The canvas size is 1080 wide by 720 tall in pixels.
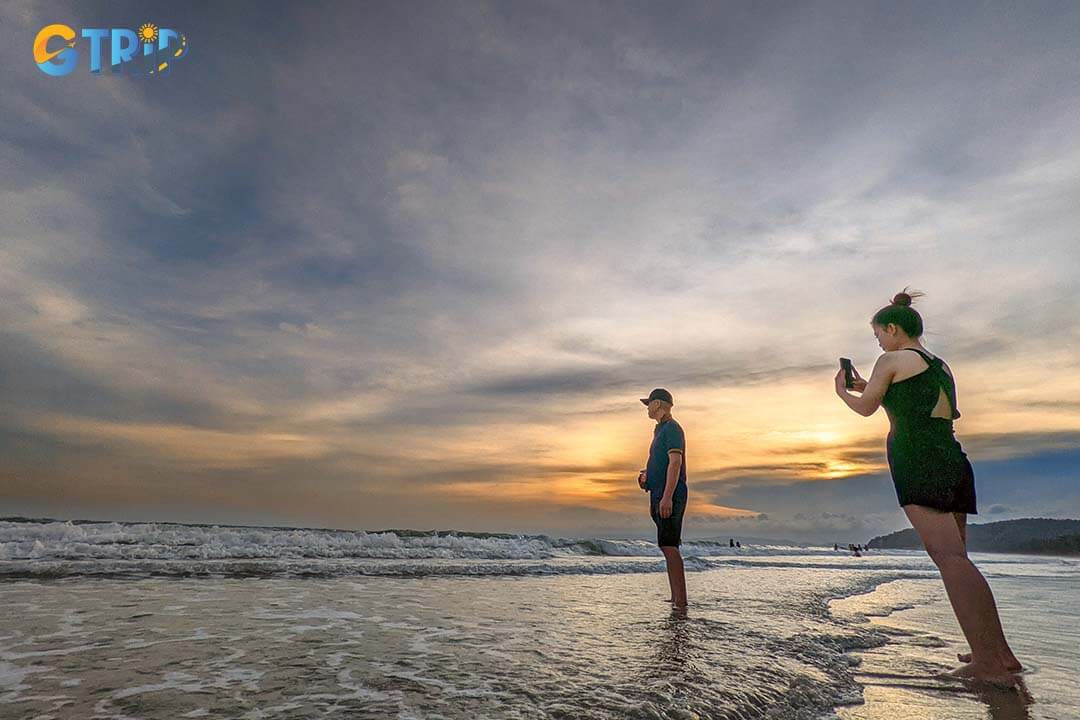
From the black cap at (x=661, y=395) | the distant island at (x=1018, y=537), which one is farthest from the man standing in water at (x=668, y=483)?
the distant island at (x=1018, y=537)

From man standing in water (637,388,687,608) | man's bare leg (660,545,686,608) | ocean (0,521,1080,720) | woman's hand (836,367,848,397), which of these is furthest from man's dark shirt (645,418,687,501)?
woman's hand (836,367,848,397)

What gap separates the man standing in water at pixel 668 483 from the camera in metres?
7.05

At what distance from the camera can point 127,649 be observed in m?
4.12

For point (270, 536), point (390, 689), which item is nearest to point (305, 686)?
point (390, 689)

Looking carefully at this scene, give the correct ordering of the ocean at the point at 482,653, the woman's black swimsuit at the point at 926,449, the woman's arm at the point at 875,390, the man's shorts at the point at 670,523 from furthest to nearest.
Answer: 1. the man's shorts at the point at 670,523
2. the woman's arm at the point at 875,390
3. the woman's black swimsuit at the point at 926,449
4. the ocean at the point at 482,653

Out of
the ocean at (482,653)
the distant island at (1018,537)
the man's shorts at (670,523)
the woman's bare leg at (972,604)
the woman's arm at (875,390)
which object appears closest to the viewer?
the ocean at (482,653)

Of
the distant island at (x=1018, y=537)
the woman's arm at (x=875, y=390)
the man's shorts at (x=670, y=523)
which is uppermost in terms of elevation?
the woman's arm at (x=875, y=390)

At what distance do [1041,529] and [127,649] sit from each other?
139646 millimetres

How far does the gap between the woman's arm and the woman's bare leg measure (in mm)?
785

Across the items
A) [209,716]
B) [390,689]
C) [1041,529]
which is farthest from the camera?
[1041,529]

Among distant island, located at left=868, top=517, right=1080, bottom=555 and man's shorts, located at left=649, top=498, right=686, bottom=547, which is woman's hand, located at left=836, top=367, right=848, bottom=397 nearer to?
man's shorts, located at left=649, top=498, right=686, bottom=547

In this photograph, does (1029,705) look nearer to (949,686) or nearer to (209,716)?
(949,686)

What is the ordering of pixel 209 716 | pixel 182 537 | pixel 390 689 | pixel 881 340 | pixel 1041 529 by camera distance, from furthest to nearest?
pixel 1041 529 → pixel 182 537 → pixel 881 340 → pixel 390 689 → pixel 209 716

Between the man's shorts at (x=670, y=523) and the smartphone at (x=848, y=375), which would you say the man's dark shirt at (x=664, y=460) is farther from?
the smartphone at (x=848, y=375)
